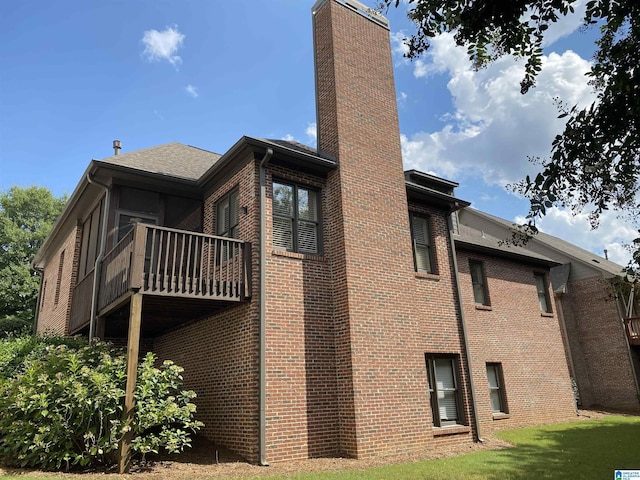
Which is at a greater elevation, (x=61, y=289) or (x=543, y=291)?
(x=61, y=289)

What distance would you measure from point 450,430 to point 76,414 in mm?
7945

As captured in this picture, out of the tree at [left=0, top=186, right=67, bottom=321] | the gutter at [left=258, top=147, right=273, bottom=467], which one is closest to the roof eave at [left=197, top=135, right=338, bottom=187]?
the gutter at [left=258, top=147, right=273, bottom=467]

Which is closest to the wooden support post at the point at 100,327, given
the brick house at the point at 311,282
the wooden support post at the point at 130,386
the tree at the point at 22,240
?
the brick house at the point at 311,282

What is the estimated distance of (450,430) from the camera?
10.8 metres

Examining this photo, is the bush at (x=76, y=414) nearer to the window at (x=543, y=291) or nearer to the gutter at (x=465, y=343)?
the gutter at (x=465, y=343)

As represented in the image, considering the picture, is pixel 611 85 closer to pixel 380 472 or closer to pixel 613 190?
pixel 613 190

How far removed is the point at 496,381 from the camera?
47.8ft

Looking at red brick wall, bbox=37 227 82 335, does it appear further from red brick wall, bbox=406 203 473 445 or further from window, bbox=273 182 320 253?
red brick wall, bbox=406 203 473 445

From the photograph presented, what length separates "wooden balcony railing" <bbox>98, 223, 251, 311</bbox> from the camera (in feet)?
27.5

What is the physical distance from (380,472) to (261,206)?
5530 millimetres

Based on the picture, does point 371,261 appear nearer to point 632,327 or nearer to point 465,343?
point 465,343

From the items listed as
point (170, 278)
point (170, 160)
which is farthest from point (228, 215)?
point (170, 160)

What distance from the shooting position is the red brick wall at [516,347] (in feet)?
46.6

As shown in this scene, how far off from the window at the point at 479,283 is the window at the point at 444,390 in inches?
165
